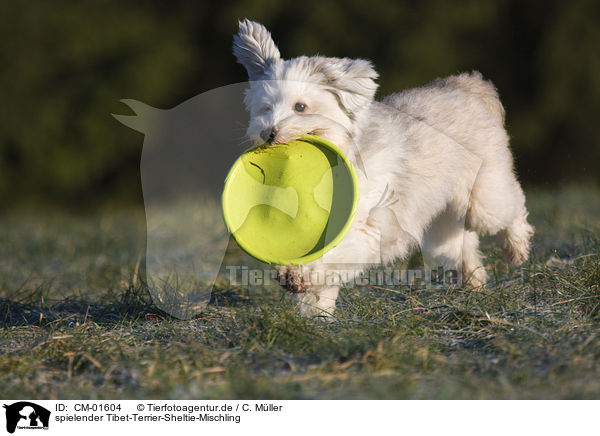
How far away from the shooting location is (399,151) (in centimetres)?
399

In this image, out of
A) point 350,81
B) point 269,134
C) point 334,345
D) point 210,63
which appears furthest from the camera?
point 210,63

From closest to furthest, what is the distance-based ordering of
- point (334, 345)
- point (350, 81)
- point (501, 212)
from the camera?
point (334, 345)
point (350, 81)
point (501, 212)

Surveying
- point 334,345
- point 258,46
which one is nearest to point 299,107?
point 258,46

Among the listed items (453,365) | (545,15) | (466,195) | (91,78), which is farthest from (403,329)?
(91,78)

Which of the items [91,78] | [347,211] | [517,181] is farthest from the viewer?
[91,78]

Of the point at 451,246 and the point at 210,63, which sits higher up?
the point at 210,63

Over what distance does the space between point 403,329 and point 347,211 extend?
2.58 ft

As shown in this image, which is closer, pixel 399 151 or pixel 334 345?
pixel 334 345

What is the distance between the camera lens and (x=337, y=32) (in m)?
11.6

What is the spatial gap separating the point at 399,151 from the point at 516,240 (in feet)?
3.67

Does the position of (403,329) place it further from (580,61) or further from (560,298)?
(580,61)
